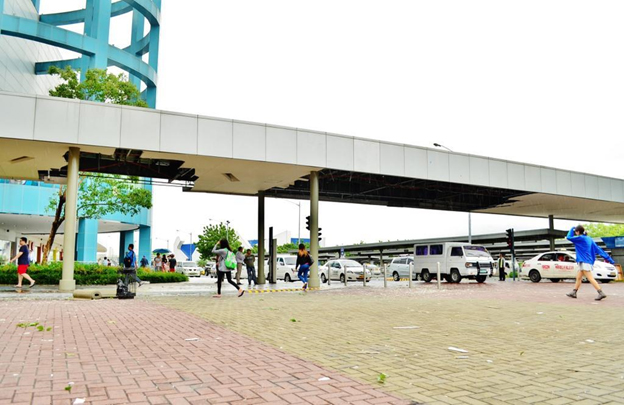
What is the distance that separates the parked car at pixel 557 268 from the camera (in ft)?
81.2

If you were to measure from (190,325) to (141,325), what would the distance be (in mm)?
852

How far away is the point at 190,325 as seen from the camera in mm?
8719

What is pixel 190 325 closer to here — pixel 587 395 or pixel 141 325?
pixel 141 325

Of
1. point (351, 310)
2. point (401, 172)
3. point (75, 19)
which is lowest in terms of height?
point (351, 310)

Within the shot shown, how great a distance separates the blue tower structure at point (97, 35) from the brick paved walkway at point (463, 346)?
36.8m

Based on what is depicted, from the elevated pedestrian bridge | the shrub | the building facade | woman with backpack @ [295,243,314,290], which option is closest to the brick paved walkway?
woman with backpack @ [295,243,314,290]

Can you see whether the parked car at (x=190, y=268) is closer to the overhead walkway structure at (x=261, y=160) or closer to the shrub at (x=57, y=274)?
the overhead walkway structure at (x=261, y=160)

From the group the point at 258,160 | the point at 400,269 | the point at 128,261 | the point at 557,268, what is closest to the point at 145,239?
the point at 400,269

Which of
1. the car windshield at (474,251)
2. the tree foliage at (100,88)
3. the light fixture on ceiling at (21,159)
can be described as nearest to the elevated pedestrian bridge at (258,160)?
the light fixture on ceiling at (21,159)

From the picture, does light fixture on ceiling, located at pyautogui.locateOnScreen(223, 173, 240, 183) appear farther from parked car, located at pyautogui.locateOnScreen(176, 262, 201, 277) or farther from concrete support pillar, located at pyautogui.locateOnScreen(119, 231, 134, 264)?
concrete support pillar, located at pyautogui.locateOnScreen(119, 231, 134, 264)

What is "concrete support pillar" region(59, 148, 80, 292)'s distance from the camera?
1709 cm

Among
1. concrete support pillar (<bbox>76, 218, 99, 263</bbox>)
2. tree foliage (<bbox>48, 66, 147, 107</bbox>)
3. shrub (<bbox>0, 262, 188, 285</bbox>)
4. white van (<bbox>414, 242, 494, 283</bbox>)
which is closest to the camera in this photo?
shrub (<bbox>0, 262, 188, 285</bbox>)

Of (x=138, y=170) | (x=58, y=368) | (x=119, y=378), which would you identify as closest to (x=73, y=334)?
(x=58, y=368)

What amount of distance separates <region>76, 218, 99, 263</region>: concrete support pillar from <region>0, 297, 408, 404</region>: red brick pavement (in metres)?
37.6
